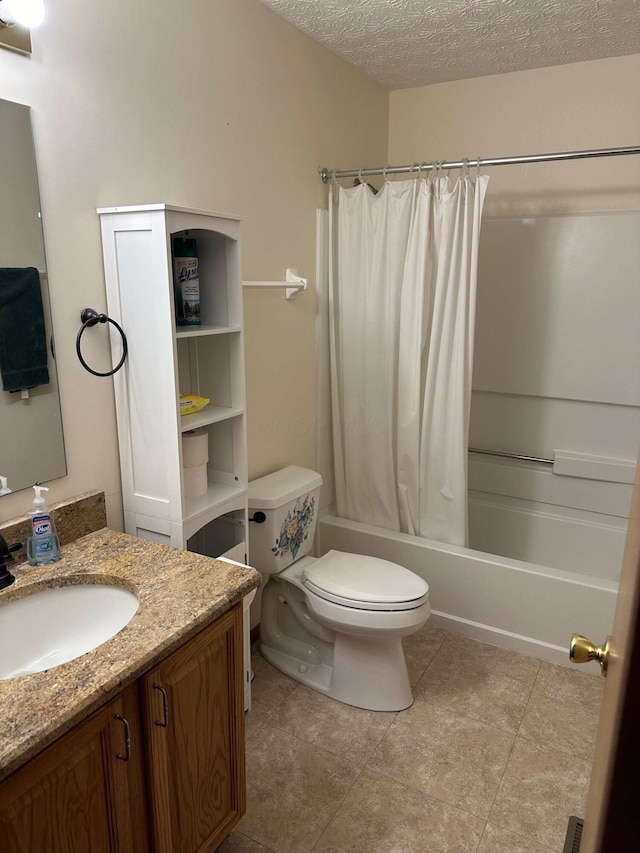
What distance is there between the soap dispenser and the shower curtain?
156 cm

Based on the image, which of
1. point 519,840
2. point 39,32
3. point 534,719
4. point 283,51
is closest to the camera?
point 39,32

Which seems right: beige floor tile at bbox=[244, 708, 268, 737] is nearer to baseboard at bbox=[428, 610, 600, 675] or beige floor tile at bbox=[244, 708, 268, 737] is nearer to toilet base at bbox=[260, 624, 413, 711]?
toilet base at bbox=[260, 624, 413, 711]

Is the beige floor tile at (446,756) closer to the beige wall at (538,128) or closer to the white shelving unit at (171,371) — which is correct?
the white shelving unit at (171,371)

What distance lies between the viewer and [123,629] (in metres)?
1.25

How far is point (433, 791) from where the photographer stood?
1.85 m

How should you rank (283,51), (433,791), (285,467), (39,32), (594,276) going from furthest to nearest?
(594,276)
(285,467)
(283,51)
(433,791)
(39,32)

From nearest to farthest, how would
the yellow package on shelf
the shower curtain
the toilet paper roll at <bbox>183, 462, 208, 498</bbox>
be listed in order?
the yellow package on shelf
the toilet paper roll at <bbox>183, 462, 208, 498</bbox>
the shower curtain

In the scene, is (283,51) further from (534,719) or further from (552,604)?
(534,719)

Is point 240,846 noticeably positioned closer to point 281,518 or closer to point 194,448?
point 281,518

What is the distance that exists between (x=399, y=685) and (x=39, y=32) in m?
2.22

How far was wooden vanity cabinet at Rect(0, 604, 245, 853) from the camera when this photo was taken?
1.03 meters

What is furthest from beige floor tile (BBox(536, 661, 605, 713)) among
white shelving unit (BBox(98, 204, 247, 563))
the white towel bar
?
the white towel bar

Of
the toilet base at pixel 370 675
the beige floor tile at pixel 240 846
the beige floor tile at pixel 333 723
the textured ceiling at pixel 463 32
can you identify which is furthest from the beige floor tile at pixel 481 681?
the textured ceiling at pixel 463 32

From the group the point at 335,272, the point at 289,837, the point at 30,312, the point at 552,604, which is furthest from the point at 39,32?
the point at 552,604
